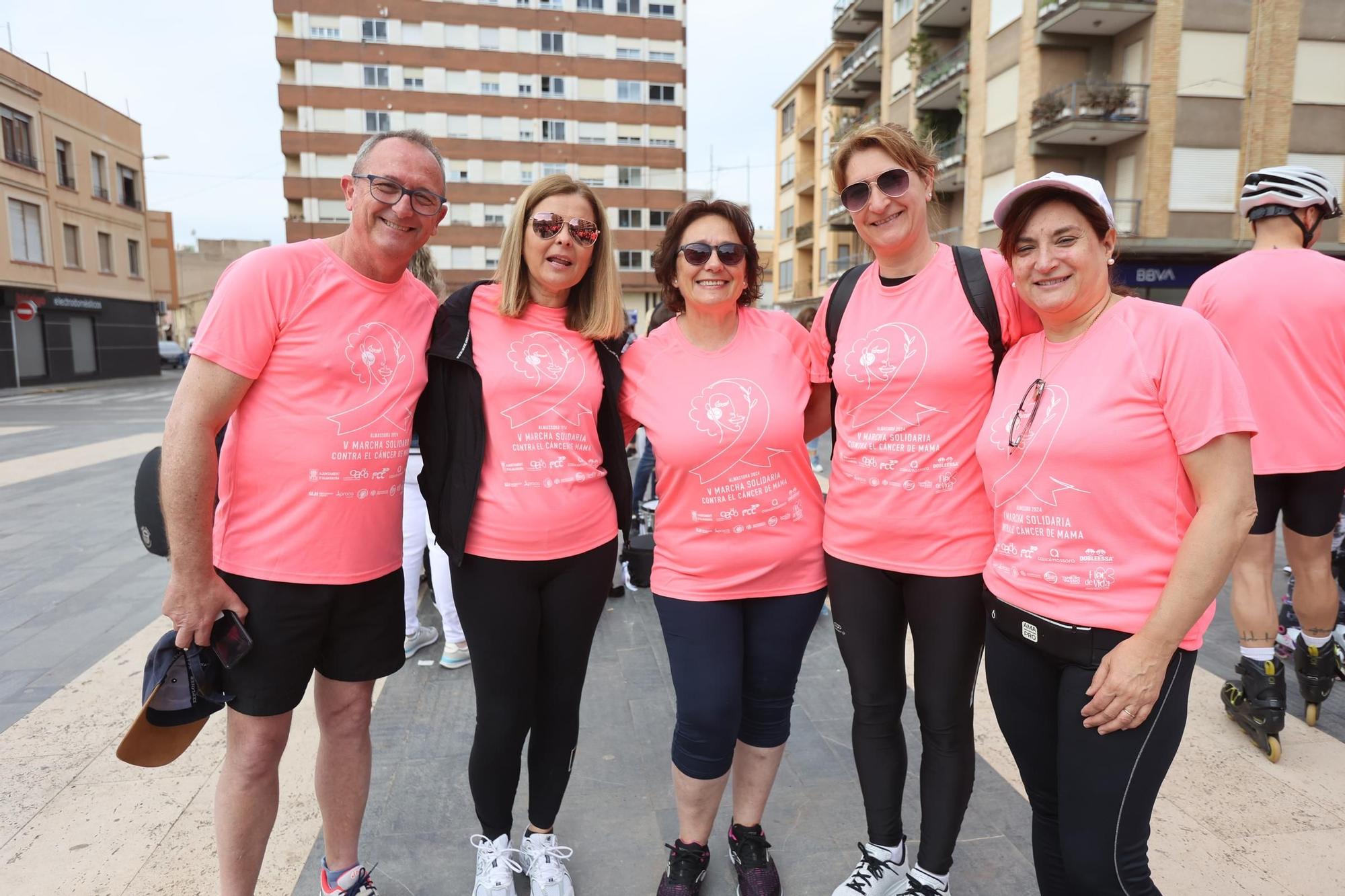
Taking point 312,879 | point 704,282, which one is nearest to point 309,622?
point 312,879

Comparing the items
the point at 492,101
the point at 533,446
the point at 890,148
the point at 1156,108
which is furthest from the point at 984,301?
the point at 492,101

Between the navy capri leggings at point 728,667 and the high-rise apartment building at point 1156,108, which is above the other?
the high-rise apartment building at point 1156,108

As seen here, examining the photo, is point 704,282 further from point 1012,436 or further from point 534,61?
point 534,61

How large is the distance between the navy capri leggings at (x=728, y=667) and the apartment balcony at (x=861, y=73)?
3065 centimetres

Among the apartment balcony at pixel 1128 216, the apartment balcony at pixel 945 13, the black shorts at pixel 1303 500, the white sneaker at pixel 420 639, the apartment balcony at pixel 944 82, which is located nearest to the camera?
the black shorts at pixel 1303 500

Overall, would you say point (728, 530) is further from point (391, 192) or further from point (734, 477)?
point (391, 192)

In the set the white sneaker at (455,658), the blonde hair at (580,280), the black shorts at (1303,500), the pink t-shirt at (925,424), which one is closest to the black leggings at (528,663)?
the blonde hair at (580,280)

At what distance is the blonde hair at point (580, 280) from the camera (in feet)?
8.08

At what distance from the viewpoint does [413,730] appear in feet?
11.6

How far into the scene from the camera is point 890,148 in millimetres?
2311

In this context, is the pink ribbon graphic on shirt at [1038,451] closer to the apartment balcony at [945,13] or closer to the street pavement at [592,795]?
the street pavement at [592,795]

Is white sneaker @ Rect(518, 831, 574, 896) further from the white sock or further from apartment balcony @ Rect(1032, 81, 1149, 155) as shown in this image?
apartment balcony @ Rect(1032, 81, 1149, 155)

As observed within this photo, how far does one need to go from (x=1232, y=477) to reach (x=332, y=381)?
7.29 ft

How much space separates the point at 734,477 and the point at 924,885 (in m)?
1.37
